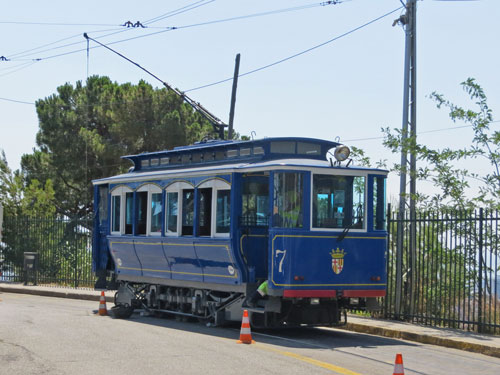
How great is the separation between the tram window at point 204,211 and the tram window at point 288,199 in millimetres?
1929

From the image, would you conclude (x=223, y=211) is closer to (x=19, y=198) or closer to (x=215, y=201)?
(x=215, y=201)

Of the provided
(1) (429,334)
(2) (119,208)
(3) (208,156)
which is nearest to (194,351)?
(1) (429,334)

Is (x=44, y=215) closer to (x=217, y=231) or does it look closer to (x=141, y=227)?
(x=141, y=227)

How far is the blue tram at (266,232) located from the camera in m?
14.6

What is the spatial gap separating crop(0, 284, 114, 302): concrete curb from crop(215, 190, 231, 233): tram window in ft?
26.0

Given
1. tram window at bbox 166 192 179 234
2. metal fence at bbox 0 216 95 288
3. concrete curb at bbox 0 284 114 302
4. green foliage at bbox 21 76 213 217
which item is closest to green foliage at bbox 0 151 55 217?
metal fence at bbox 0 216 95 288

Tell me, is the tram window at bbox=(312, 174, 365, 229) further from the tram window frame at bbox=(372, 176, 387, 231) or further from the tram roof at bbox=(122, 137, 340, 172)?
the tram roof at bbox=(122, 137, 340, 172)

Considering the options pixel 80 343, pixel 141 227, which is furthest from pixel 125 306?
pixel 80 343

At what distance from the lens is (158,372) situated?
10.4m

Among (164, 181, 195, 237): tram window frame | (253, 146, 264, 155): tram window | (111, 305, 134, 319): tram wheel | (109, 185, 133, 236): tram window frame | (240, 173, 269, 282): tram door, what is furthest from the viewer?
(109, 185, 133, 236): tram window frame

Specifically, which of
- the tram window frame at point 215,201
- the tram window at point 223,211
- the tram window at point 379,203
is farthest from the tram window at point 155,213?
the tram window at point 379,203

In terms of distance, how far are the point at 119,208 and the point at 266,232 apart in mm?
→ 4878

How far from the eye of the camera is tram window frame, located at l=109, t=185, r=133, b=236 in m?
19.1

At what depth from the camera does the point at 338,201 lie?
1503 cm
